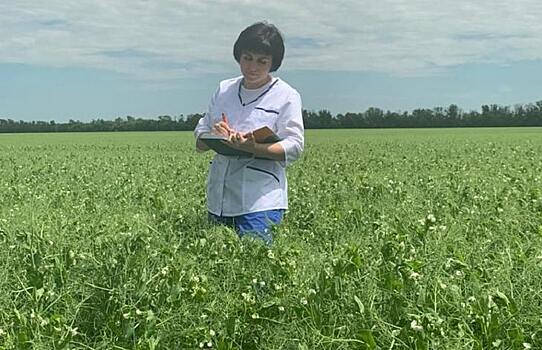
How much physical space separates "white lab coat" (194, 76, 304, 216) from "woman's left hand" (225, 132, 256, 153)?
0.72 feet

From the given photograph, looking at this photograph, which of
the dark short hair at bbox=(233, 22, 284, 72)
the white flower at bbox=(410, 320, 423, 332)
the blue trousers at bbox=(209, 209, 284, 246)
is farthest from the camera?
the blue trousers at bbox=(209, 209, 284, 246)

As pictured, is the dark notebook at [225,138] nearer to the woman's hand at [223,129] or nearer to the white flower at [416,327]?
the woman's hand at [223,129]

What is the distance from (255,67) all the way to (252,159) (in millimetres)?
698

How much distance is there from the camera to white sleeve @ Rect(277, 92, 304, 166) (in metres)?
5.34

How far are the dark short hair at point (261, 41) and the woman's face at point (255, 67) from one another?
35mm

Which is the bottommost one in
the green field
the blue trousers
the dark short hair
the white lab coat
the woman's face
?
the green field

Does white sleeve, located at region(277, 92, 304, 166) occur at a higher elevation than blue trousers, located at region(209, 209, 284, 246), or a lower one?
higher

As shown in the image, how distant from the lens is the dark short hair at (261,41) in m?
5.30

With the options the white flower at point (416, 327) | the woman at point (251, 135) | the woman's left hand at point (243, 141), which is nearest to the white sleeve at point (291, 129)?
the woman at point (251, 135)

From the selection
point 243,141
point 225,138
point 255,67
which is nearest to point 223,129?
point 225,138

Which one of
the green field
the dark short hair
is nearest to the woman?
the dark short hair

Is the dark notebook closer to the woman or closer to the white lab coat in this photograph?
the woman

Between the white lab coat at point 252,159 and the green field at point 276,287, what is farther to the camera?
the white lab coat at point 252,159

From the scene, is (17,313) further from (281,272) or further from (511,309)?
(511,309)
